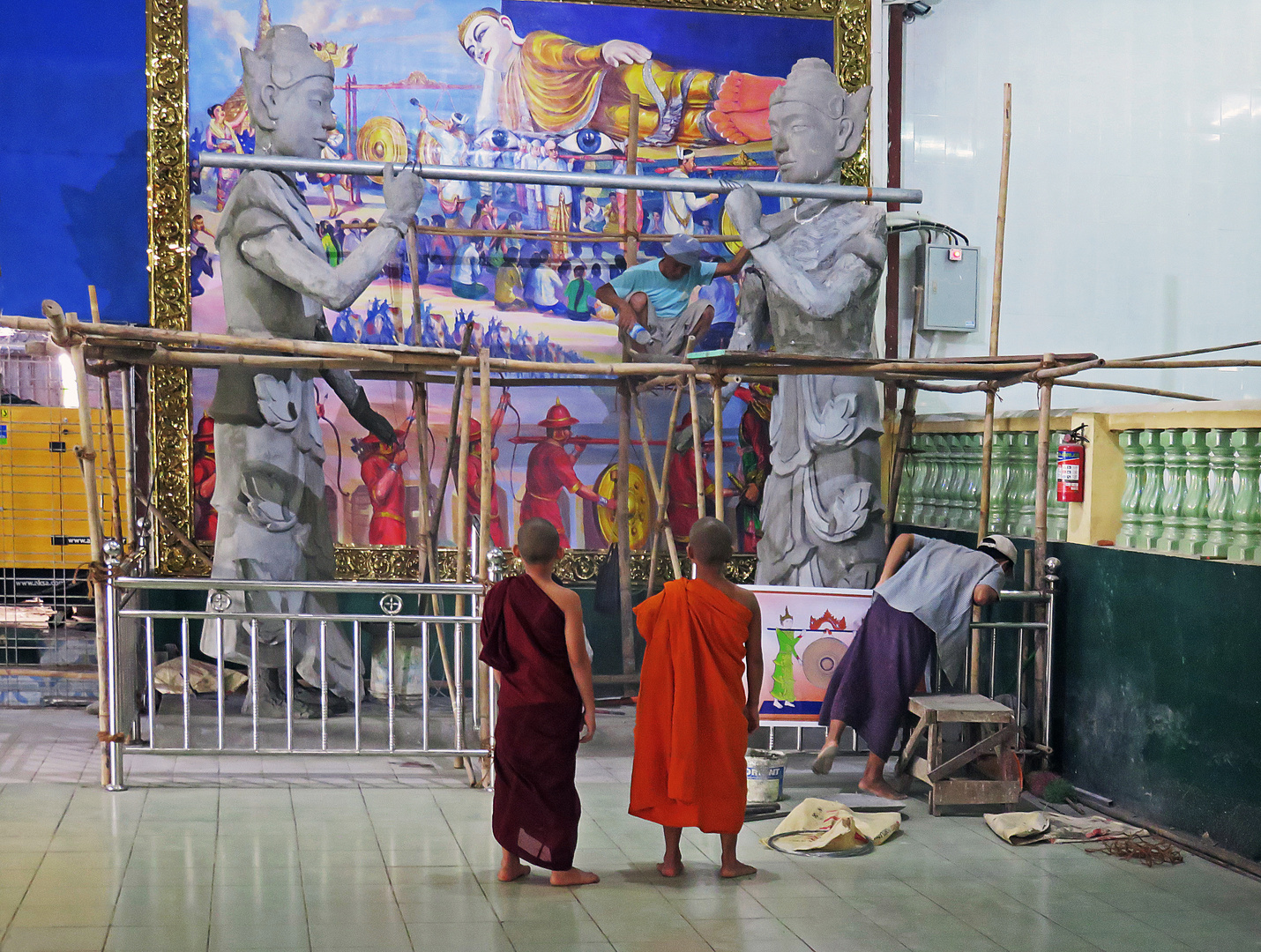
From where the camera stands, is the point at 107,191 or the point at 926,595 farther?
the point at 107,191

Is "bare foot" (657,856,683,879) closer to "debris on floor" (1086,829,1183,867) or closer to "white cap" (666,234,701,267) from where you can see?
"debris on floor" (1086,829,1183,867)

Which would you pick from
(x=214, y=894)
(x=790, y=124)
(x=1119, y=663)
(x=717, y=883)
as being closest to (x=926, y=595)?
(x=1119, y=663)

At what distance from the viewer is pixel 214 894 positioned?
445 centimetres

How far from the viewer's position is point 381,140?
318 inches

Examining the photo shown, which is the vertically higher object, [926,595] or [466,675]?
[926,595]

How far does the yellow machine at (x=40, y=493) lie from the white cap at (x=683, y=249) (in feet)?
11.4

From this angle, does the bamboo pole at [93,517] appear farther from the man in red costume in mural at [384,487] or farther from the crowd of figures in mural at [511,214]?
the man in red costume in mural at [384,487]

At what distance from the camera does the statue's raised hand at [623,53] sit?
8.37m

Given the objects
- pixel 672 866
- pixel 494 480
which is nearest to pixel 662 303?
pixel 494 480

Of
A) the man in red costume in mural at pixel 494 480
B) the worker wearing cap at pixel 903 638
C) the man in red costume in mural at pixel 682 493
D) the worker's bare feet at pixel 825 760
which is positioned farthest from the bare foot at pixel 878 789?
the man in red costume in mural at pixel 494 480

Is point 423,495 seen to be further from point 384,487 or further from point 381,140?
point 381,140

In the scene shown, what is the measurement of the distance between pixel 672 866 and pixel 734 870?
23 cm

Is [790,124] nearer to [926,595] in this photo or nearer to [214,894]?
[926,595]

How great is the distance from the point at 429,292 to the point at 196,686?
108 inches
